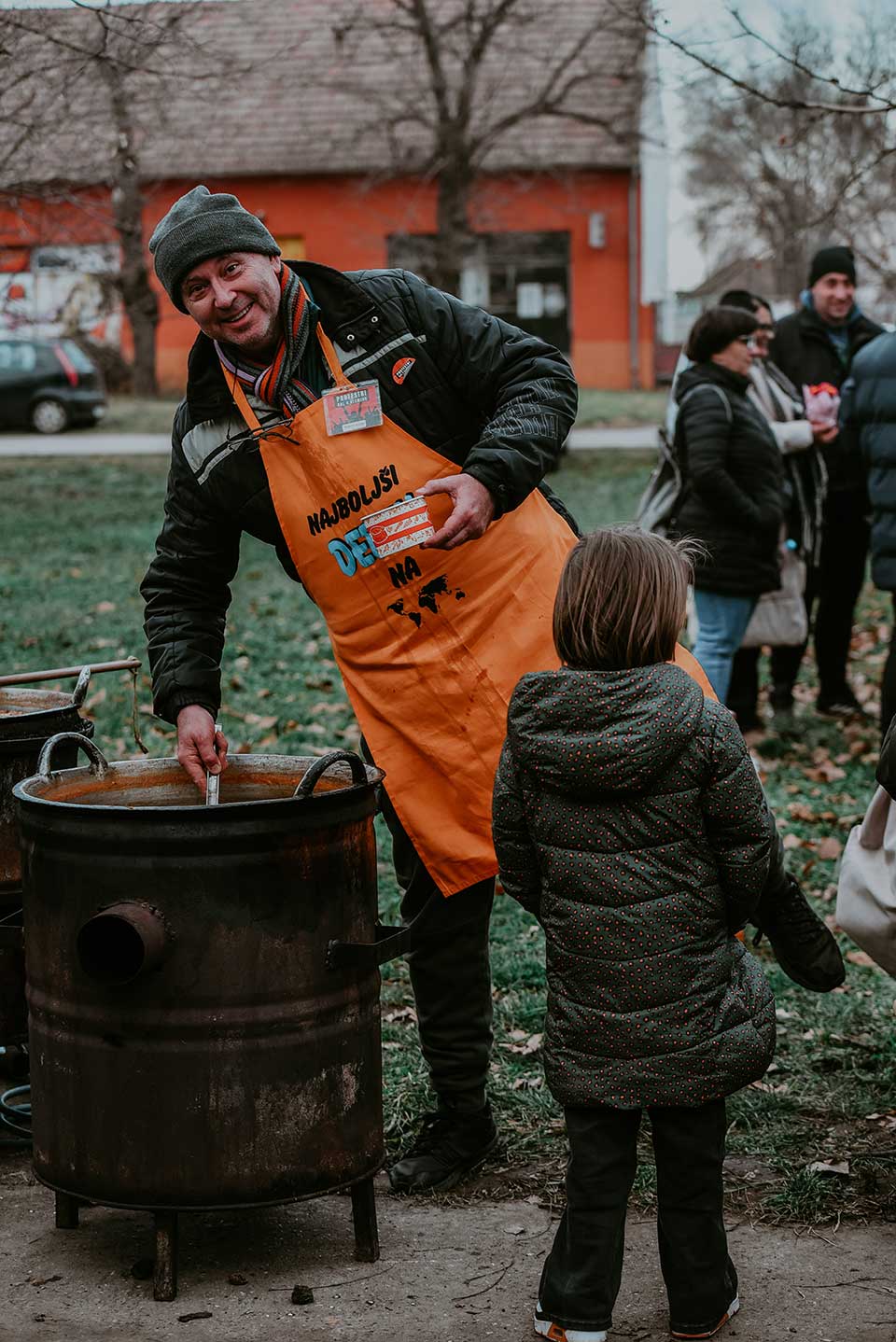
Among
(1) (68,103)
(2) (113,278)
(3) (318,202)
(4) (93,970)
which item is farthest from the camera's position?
(3) (318,202)

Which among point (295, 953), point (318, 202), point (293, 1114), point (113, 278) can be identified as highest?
point (318, 202)

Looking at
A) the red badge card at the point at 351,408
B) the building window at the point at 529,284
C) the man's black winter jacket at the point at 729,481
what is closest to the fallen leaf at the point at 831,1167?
the red badge card at the point at 351,408

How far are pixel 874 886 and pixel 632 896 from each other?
0.64 m

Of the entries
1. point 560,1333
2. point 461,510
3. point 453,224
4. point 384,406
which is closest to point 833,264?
point 384,406

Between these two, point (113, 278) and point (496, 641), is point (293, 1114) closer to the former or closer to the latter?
point (496, 641)

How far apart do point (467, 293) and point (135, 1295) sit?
30.8 metres

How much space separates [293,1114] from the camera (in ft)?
10.8

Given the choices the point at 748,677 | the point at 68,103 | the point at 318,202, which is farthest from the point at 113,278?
the point at 318,202

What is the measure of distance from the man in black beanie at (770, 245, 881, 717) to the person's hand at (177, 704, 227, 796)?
5071 millimetres

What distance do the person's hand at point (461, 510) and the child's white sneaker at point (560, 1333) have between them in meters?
1.45

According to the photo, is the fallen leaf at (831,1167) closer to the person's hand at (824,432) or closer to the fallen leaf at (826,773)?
the fallen leaf at (826,773)

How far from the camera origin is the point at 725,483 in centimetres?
716

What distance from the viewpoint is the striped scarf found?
11.6 ft

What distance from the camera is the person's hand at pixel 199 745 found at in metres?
3.68
